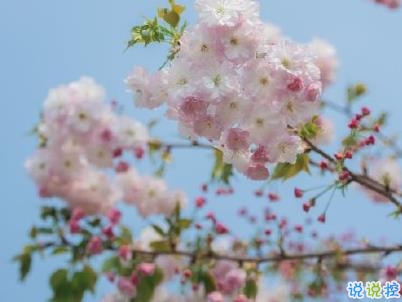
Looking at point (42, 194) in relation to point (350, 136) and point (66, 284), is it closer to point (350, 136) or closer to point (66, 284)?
point (66, 284)

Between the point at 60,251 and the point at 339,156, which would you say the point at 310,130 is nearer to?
the point at 339,156

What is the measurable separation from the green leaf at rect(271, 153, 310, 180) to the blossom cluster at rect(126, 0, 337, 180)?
0.47 m

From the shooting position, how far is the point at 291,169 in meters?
2.05

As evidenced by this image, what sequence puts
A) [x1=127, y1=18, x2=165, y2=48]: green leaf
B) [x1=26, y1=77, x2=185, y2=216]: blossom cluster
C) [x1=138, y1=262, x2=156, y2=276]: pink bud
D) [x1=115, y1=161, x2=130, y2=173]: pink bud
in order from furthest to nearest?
1. [x1=115, y1=161, x2=130, y2=173]: pink bud
2. [x1=26, y1=77, x2=185, y2=216]: blossom cluster
3. [x1=138, y1=262, x2=156, y2=276]: pink bud
4. [x1=127, y1=18, x2=165, y2=48]: green leaf

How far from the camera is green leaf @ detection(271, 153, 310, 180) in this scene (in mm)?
2021

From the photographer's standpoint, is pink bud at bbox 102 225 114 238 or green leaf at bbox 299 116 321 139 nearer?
green leaf at bbox 299 116 321 139

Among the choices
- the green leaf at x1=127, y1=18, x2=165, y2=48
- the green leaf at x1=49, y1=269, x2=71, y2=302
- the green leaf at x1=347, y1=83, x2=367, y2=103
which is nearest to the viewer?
the green leaf at x1=127, y1=18, x2=165, y2=48

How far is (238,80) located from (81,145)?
229 centimetres

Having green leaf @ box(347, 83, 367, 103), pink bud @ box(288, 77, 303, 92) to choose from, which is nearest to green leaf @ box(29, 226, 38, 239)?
green leaf @ box(347, 83, 367, 103)

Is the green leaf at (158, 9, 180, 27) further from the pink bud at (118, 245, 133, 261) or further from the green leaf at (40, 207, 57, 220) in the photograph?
the green leaf at (40, 207, 57, 220)

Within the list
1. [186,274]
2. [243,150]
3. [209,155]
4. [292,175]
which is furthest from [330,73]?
[243,150]

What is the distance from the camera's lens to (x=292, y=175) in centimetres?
207

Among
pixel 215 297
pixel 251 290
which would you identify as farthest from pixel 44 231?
pixel 251 290

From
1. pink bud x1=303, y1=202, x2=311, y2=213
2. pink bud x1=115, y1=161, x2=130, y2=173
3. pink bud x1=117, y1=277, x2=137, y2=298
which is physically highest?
pink bud x1=115, y1=161, x2=130, y2=173
